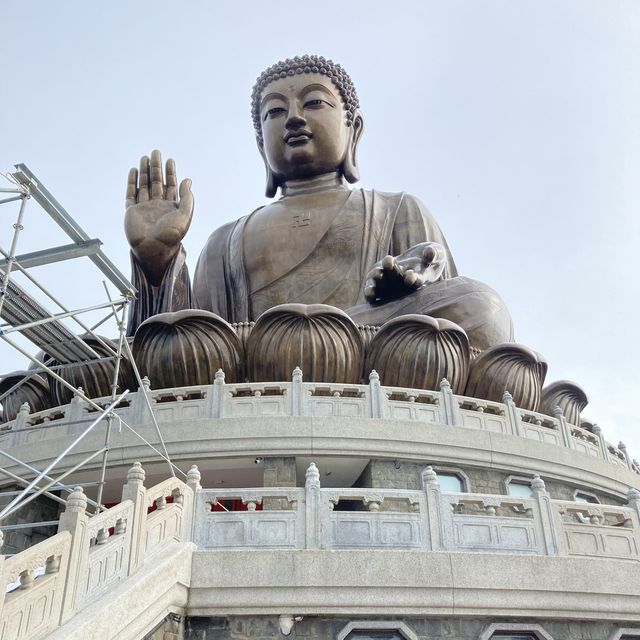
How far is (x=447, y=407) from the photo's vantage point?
26.2 ft

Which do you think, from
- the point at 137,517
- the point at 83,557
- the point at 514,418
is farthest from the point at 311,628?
the point at 514,418

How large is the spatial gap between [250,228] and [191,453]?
6196 mm

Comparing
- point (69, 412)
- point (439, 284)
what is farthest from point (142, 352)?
point (439, 284)

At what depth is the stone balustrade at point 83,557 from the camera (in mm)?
A: 3621

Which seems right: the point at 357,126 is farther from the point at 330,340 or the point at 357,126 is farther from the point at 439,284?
the point at 330,340

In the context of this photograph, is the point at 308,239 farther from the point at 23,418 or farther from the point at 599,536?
the point at 599,536

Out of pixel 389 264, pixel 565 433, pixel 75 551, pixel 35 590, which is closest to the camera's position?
pixel 35 590

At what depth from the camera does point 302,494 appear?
17.8 feet

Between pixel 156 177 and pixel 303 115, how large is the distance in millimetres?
3102

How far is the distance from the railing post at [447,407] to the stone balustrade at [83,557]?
3.30 metres

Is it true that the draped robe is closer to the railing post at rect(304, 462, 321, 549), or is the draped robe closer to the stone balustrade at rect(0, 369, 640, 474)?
the stone balustrade at rect(0, 369, 640, 474)

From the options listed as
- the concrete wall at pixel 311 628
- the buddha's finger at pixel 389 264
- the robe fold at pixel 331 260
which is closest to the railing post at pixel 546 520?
the concrete wall at pixel 311 628

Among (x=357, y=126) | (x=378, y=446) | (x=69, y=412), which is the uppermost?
(x=357, y=126)

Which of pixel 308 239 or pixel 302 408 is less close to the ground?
pixel 308 239
